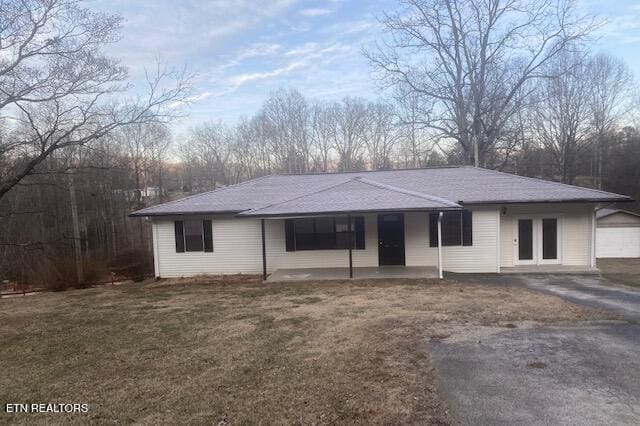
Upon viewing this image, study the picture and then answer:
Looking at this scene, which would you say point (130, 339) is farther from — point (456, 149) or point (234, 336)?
point (456, 149)

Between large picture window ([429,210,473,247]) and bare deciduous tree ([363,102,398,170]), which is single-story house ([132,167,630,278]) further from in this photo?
bare deciduous tree ([363,102,398,170])

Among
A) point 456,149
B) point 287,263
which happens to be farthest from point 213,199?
point 456,149

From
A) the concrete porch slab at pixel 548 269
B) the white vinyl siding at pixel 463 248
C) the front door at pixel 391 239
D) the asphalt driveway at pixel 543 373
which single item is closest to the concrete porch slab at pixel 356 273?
the front door at pixel 391 239

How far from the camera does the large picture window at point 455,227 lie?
561 inches

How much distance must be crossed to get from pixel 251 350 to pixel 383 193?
8.77 m

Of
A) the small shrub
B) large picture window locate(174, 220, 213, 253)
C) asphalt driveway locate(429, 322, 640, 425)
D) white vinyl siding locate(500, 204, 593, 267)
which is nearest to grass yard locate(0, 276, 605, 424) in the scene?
asphalt driveway locate(429, 322, 640, 425)

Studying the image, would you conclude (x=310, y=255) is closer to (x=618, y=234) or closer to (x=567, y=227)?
(x=567, y=227)

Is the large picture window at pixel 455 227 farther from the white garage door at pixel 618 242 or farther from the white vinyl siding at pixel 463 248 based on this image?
the white garage door at pixel 618 242

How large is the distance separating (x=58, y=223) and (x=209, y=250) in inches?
664

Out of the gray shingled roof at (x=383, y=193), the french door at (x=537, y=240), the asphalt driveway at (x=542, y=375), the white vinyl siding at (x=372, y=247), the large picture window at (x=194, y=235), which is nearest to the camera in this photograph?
the asphalt driveway at (x=542, y=375)

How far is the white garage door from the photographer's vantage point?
23.6 metres

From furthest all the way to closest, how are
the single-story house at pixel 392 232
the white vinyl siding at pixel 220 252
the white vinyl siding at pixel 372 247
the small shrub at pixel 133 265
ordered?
the small shrub at pixel 133 265 → the white vinyl siding at pixel 220 252 → the white vinyl siding at pixel 372 247 → the single-story house at pixel 392 232

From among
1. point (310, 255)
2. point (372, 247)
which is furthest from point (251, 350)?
point (372, 247)

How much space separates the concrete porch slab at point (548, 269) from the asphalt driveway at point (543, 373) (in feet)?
19.7
